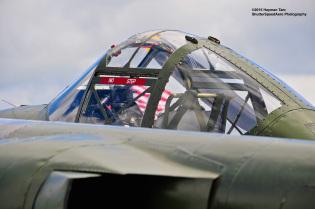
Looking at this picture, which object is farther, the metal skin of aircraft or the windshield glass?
the windshield glass

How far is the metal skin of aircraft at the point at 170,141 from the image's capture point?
5.46 metres

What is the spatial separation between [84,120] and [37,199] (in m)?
3.99

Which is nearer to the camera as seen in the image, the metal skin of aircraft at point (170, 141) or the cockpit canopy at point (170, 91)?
the metal skin of aircraft at point (170, 141)

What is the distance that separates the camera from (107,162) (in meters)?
5.66

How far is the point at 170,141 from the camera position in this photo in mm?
6457

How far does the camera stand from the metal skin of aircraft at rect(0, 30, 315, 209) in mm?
5465

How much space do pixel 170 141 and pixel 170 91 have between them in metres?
2.63

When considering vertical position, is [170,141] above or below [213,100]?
above

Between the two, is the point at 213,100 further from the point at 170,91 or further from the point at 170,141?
the point at 170,141

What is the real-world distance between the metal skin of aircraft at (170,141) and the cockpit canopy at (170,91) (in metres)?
0.02

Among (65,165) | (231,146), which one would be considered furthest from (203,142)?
(65,165)

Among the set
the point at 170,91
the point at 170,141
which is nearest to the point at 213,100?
the point at 170,91

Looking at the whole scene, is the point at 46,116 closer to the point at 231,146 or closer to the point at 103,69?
the point at 103,69

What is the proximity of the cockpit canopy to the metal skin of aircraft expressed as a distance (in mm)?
16
